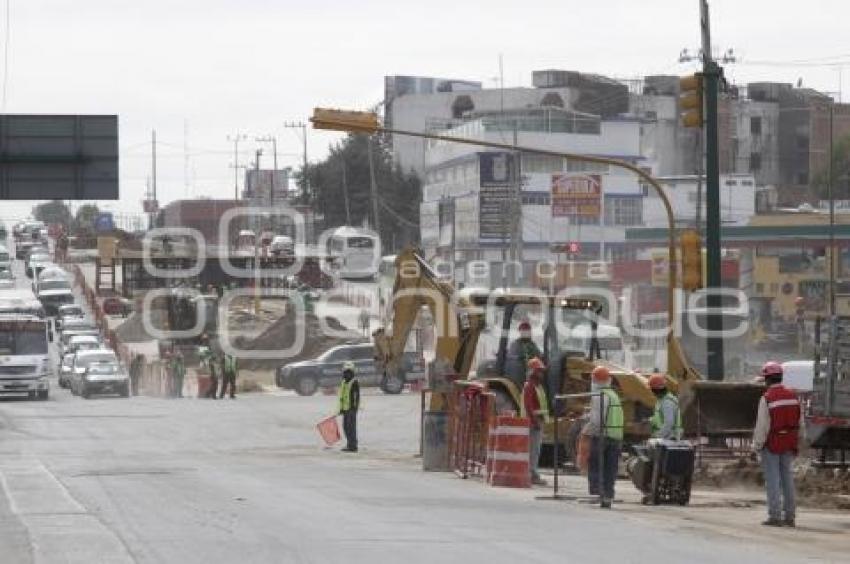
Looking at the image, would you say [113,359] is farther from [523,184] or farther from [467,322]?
[523,184]

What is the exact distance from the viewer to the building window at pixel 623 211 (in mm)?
101562

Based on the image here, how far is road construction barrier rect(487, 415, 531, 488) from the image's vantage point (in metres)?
23.0

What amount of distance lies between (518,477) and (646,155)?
8355 cm

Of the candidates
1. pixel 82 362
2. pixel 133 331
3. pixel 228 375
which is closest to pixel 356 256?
pixel 133 331

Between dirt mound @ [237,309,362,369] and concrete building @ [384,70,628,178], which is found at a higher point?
concrete building @ [384,70,628,178]

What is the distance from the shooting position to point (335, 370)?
56.8 meters

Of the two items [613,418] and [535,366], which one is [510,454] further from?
[613,418]

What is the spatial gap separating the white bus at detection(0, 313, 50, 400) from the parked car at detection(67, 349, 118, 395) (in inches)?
88.9

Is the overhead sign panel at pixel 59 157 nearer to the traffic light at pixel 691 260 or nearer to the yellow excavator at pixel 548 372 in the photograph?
the yellow excavator at pixel 548 372

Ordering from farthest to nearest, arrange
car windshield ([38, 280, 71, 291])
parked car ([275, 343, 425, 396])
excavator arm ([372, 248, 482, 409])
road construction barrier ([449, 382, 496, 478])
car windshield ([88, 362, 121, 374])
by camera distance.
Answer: car windshield ([38, 280, 71, 291])
car windshield ([88, 362, 121, 374])
parked car ([275, 343, 425, 396])
excavator arm ([372, 248, 482, 409])
road construction barrier ([449, 382, 496, 478])

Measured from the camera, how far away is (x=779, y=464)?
19047 mm

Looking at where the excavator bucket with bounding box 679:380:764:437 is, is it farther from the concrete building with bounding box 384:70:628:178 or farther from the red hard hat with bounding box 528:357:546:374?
the concrete building with bounding box 384:70:628:178

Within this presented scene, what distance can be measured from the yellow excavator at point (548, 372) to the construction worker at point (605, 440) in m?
4.54

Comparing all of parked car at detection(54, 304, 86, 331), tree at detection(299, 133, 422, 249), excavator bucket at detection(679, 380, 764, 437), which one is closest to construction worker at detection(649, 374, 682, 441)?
excavator bucket at detection(679, 380, 764, 437)
